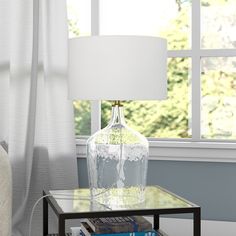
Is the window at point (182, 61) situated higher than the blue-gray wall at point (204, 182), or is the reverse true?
the window at point (182, 61)

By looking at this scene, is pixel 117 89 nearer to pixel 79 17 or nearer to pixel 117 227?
pixel 117 227

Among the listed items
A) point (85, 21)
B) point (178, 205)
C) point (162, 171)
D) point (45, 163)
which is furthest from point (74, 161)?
point (178, 205)

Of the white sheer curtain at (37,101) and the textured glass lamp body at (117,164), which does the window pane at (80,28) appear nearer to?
the white sheer curtain at (37,101)

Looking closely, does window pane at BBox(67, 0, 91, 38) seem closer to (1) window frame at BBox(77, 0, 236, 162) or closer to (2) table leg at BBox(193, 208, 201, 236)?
(1) window frame at BBox(77, 0, 236, 162)

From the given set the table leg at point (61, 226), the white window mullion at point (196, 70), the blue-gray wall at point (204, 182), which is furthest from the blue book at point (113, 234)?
the white window mullion at point (196, 70)

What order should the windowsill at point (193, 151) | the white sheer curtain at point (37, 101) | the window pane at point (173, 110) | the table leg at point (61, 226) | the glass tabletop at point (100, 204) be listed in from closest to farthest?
the table leg at point (61, 226)
the glass tabletop at point (100, 204)
the windowsill at point (193, 151)
the white sheer curtain at point (37, 101)
the window pane at point (173, 110)

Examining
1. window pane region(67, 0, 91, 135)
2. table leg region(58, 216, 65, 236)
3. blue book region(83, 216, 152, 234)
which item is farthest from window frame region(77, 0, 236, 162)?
table leg region(58, 216, 65, 236)

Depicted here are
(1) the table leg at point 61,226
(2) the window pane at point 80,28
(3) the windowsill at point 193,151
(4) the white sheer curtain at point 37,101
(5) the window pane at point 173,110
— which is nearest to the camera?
(1) the table leg at point 61,226

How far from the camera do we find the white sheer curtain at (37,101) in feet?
11.2

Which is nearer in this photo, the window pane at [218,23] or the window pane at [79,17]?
the window pane at [218,23]

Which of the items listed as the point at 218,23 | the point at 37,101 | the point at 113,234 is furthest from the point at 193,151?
the point at 113,234

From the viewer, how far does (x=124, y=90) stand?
7.22ft

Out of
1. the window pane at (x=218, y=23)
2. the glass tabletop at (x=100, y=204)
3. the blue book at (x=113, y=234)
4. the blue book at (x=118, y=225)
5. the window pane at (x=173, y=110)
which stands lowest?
the blue book at (x=113, y=234)

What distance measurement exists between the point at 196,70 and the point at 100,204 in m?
1.40
